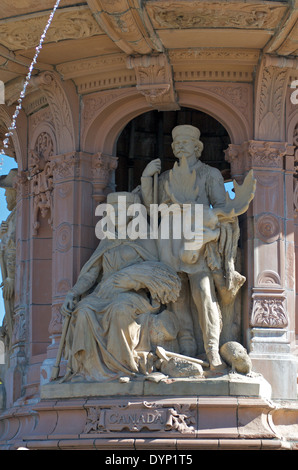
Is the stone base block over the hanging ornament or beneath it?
beneath

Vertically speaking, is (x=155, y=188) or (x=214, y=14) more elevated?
(x=214, y=14)

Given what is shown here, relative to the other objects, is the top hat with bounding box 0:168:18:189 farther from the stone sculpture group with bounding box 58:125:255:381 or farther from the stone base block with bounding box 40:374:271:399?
the stone base block with bounding box 40:374:271:399

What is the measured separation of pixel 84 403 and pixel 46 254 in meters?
3.86

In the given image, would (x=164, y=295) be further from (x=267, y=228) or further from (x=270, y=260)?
(x=267, y=228)

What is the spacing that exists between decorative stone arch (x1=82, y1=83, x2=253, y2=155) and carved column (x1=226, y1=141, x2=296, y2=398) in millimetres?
435

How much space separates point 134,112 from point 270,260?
11.4 feet

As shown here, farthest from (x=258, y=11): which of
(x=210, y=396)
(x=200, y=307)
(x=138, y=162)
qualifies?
(x=138, y=162)

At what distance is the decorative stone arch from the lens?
21047 mm

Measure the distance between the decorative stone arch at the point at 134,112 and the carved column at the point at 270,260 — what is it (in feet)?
1.43

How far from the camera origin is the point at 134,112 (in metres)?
21.6

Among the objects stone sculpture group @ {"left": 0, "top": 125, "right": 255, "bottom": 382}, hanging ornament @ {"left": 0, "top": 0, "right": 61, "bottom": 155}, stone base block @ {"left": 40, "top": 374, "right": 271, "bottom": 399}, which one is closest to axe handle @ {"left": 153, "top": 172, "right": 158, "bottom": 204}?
stone sculpture group @ {"left": 0, "top": 125, "right": 255, "bottom": 382}

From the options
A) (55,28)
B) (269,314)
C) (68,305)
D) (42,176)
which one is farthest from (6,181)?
(269,314)

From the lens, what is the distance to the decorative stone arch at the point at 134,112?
69.1 feet

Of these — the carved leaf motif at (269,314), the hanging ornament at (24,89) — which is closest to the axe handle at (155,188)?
the carved leaf motif at (269,314)
